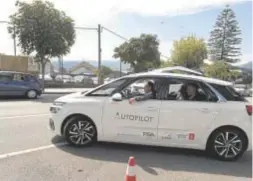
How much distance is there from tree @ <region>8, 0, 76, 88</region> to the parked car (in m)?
6.77

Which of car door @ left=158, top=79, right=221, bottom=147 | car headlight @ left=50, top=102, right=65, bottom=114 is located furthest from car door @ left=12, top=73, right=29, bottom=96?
car door @ left=158, top=79, right=221, bottom=147

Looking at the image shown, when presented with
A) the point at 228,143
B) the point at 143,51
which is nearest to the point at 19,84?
the point at 228,143

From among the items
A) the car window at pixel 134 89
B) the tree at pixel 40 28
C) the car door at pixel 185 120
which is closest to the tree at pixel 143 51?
the tree at pixel 40 28

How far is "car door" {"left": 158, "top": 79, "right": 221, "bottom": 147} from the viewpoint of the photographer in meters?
6.57

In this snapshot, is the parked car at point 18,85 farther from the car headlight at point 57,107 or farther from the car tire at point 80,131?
the car tire at point 80,131

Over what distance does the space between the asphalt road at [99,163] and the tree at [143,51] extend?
173 feet

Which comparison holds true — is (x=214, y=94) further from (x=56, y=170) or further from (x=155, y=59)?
(x=155, y=59)

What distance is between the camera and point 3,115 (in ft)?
36.7

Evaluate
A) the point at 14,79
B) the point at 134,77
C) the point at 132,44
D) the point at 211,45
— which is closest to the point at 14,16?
the point at 14,79

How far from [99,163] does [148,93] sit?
67.9 inches

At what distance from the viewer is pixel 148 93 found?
6.90 meters

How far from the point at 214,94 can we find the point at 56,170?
322 centimetres

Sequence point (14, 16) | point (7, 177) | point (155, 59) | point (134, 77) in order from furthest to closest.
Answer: point (155, 59), point (14, 16), point (134, 77), point (7, 177)

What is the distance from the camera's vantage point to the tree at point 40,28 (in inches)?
988
